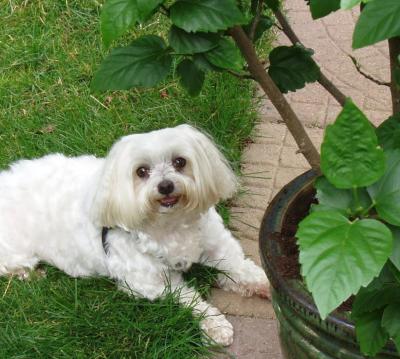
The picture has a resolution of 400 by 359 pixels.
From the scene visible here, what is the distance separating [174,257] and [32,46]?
222 centimetres

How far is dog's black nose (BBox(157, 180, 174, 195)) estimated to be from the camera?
2317mm

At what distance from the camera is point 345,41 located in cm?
427

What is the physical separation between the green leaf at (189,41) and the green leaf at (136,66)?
0.10 m

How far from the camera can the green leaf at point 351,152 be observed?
3.06 ft

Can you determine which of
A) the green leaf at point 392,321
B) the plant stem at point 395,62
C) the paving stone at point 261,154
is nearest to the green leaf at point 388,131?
the plant stem at point 395,62

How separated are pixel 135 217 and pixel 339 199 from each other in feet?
4.56

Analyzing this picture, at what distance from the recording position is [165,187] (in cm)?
232

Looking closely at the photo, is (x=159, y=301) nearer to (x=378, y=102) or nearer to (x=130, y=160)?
(x=130, y=160)

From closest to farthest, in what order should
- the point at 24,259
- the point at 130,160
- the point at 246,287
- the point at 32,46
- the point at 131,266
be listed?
the point at 130,160 < the point at 131,266 < the point at 246,287 < the point at 24,259 < the point at 32,46

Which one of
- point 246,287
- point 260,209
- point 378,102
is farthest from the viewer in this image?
point 378,102

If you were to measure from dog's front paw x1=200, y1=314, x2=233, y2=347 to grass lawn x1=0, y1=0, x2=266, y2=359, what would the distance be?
0.04 m

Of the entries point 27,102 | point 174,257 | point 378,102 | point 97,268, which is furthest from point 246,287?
point 27,102

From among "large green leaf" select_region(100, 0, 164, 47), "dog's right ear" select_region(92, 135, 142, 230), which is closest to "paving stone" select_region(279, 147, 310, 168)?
"dog's right ear" select_region(92, 135, 142, 230)

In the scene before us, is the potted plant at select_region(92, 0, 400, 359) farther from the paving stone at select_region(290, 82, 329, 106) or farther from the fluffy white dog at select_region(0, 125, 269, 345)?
the paving stone at select_region(290, 82, 329, 106)
